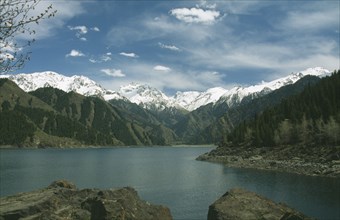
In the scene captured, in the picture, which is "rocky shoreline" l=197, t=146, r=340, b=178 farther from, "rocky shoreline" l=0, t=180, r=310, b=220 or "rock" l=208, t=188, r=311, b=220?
"rocky shoreline" l=0, t=180, r=310, b=220

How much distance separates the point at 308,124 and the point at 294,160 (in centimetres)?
3110

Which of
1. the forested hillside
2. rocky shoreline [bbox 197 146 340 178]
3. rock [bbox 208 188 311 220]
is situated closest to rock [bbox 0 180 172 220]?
rock [bbox 208 188 311 220]

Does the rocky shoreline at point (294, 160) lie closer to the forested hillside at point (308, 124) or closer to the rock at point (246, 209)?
the forested hillside at point (308, 124)

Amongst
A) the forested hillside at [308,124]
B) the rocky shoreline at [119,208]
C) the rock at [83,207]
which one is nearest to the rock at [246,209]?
the rocky shoreline at [119,208]

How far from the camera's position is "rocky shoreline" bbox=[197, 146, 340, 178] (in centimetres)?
11062

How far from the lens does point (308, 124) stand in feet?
527

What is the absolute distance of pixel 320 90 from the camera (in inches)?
7416

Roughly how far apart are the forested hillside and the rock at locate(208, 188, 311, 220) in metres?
111

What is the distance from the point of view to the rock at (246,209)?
29466 millimetres

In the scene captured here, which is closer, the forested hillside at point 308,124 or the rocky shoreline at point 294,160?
the rocky shoreline at point 294,160

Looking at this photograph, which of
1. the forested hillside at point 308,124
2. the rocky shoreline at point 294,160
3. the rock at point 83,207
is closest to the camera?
the rock at point 83,207

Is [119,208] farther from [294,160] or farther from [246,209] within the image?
[294,160]

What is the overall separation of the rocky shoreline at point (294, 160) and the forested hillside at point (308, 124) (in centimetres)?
491

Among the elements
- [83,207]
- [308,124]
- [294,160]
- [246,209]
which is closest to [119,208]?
[83,207]
